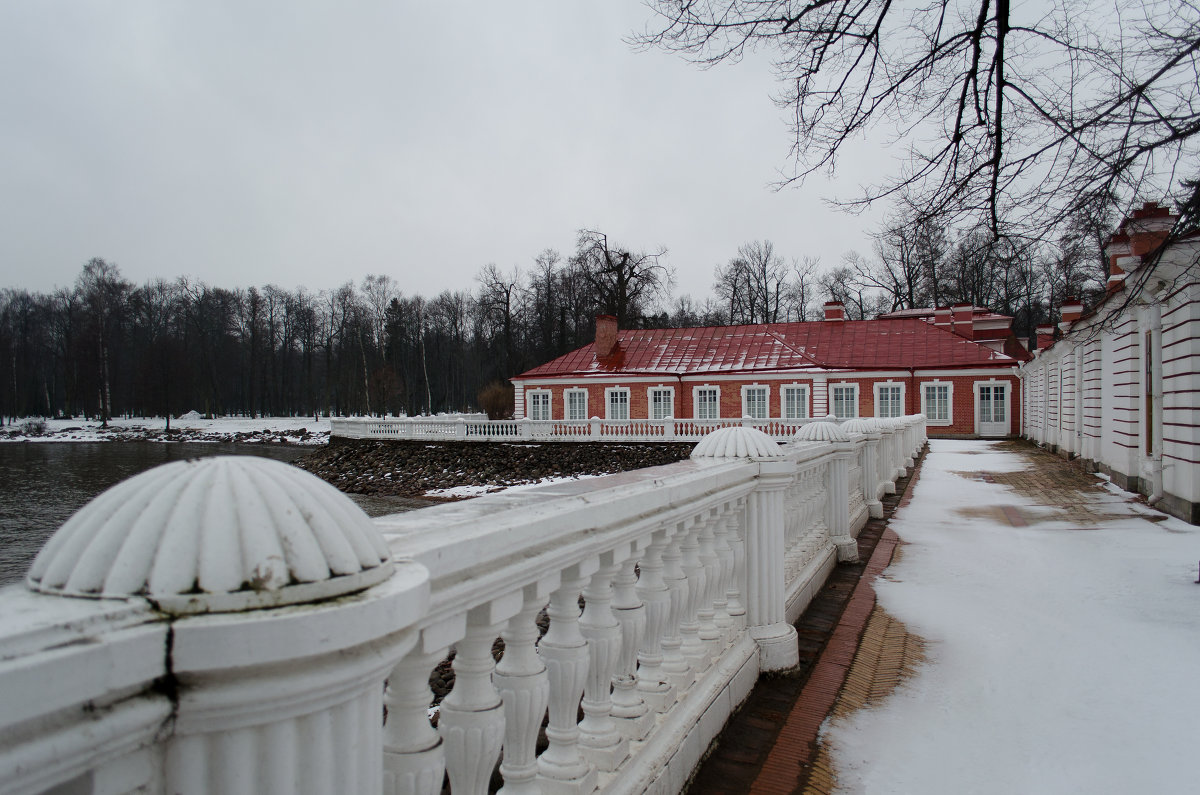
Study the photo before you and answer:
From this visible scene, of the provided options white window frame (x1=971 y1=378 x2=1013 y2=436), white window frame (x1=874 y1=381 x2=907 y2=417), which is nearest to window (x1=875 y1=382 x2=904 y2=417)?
white window frame (x1=874 y1=381 x2=907 y2=417)

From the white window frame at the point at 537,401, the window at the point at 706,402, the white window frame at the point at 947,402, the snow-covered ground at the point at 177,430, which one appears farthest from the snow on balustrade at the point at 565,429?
the snow-covered ground at the point at 177,430

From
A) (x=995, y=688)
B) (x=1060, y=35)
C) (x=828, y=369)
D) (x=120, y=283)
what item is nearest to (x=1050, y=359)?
(x=828, y=369)

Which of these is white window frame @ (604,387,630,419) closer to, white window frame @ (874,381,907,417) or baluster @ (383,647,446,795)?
white window frame @ (874,381,907,417)

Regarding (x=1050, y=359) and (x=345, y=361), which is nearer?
(x=1050, y=359)

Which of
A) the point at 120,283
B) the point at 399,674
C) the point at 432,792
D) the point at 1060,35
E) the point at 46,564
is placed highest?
the point at 120,283

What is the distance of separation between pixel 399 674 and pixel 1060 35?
7011 mm

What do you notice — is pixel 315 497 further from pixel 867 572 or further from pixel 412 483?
pixel 412 483

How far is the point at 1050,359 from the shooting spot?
65.8 ft

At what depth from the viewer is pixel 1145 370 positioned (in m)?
11.0

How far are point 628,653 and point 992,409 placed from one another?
30.5 metres

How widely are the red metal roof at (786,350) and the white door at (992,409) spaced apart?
1.06 meters

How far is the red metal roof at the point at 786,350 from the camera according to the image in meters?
29.2

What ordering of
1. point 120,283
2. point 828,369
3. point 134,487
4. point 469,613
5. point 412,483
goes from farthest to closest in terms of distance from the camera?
point 120,283, point 828,369, point 412,483, point 469,613, point 134,487

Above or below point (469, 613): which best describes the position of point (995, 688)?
below
